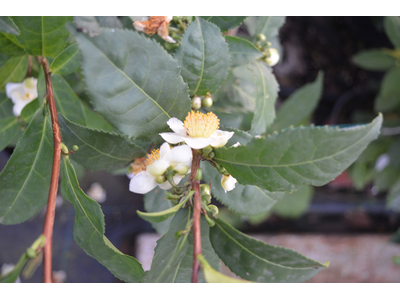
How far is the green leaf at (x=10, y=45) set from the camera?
57 cm

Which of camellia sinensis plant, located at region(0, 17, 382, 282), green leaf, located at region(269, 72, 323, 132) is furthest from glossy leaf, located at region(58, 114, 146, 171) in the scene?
green leaf, located at region(269, 72, 323, 132)

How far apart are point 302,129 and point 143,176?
0.78ft

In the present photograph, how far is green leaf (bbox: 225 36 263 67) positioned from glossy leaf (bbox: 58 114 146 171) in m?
0.28

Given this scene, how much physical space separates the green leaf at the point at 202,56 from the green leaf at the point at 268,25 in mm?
335

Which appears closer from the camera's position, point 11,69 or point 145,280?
point 145,280

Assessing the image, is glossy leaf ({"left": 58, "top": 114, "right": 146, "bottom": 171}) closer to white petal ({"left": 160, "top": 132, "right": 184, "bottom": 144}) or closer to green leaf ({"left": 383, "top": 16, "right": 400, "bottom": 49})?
white petal ({"left": 160, "top": 132, "right": 184, "bottom": 144})

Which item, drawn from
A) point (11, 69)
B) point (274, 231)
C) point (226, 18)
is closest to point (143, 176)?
point (226, 18)

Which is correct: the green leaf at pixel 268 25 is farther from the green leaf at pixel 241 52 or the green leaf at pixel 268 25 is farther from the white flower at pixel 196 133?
the white flower at pixel 196 133

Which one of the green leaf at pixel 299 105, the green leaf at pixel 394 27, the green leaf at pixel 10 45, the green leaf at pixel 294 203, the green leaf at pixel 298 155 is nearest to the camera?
the green leaf at pixel 298 155

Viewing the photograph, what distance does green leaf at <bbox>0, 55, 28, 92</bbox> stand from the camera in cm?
69

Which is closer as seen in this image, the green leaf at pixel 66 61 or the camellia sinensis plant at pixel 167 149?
the camellia sinensis plant at pixel 167 149

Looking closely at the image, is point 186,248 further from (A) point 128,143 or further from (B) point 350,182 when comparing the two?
(B) point 350,182

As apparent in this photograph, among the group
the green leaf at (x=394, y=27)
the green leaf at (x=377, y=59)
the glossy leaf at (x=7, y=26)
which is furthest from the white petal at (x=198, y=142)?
the green leaf at (x=377, y=59)

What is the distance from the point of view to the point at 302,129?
364 mm
